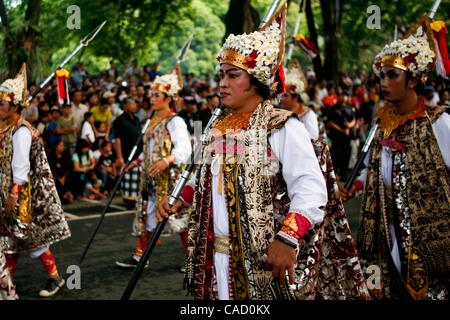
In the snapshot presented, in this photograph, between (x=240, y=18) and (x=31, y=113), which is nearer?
(x=31, y=113)

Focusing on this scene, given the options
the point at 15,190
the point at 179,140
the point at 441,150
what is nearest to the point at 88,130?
the point at 179,140

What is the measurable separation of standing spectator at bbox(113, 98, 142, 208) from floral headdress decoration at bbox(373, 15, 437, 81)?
21.2 ft

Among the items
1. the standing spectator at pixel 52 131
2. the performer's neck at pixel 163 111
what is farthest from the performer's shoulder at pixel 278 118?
the standing spectator at pixel 52 131

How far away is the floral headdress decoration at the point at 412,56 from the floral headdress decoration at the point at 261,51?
1.45 metres

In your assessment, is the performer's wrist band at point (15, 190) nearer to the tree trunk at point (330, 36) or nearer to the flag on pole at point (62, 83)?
the flag on pole at point (62, 83)

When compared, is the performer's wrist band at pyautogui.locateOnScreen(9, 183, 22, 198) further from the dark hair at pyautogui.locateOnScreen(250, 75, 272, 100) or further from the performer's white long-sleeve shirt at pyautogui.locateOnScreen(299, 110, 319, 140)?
the performer's white long-sleeve shirt at pyautogui.locateOnScreen(299, 110, 319, 140)

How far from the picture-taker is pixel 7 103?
577 cm

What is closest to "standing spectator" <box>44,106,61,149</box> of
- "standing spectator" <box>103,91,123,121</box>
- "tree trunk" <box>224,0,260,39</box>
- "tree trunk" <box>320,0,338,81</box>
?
"standing spectator" <box>103,91,123,121</box>

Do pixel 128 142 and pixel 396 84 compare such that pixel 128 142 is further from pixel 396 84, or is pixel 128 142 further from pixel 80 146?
pixel 396 84

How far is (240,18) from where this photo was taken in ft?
49.8

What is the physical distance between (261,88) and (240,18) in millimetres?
12067

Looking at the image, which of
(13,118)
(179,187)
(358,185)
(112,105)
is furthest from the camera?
(112,105)

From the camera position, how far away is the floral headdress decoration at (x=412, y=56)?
465 centimetres

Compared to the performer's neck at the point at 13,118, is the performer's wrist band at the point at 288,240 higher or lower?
lower
